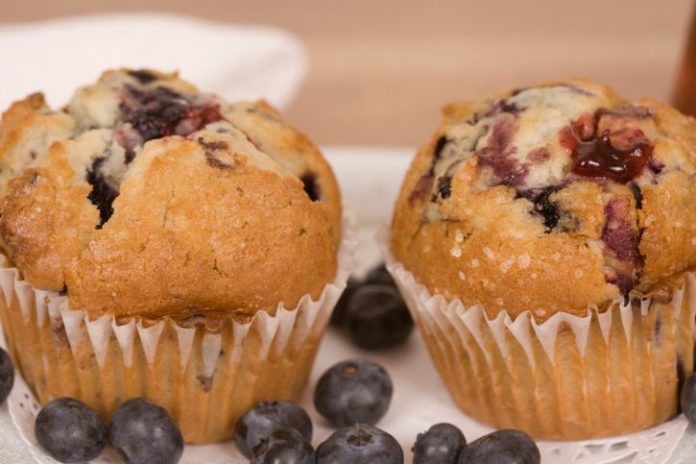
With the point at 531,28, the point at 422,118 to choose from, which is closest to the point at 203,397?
the point at 422,118

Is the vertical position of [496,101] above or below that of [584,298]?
above

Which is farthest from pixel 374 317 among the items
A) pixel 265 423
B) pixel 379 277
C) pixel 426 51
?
pixel 426 51

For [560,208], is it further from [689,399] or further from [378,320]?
[378,320]

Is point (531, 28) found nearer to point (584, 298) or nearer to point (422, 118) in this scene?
point (422, 118)

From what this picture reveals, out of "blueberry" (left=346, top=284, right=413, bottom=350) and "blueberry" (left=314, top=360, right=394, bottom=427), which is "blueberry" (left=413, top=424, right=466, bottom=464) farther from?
"blueberry" (left=346, top=284, right=413, bottom=350)

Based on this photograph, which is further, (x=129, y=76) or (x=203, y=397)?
(x=129, y=76)
